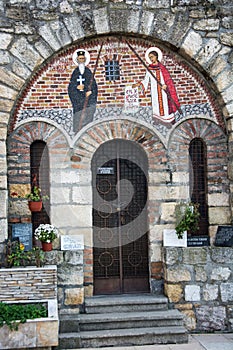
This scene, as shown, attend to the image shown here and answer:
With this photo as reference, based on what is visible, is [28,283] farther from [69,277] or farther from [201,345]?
[201,345]

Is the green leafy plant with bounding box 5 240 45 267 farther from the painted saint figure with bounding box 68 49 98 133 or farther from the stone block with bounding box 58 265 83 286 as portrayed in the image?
the painted saint figure with bounding box 68 49 98 133

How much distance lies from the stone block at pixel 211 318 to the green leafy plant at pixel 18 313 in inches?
90.3

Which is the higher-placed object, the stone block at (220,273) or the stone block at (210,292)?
the stone block at (220,273)

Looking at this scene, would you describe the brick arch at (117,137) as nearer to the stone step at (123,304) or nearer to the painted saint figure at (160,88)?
the painted saint figure at (160,88)

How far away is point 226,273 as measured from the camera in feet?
23.7

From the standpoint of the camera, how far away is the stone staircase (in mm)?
6609

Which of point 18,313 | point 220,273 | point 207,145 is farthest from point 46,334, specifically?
point 207,145

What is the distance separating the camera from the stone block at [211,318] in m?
7.24

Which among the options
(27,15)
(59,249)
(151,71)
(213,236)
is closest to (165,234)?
(213,236)

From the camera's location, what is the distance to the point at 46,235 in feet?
22.9

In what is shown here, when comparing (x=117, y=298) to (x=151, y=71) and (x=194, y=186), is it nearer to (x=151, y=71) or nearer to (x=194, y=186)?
(x=194, y=186)

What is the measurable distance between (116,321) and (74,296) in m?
0.64

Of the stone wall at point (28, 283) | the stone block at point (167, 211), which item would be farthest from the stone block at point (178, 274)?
the stone wall at point (28, 283)

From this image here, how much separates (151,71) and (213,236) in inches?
96.5
